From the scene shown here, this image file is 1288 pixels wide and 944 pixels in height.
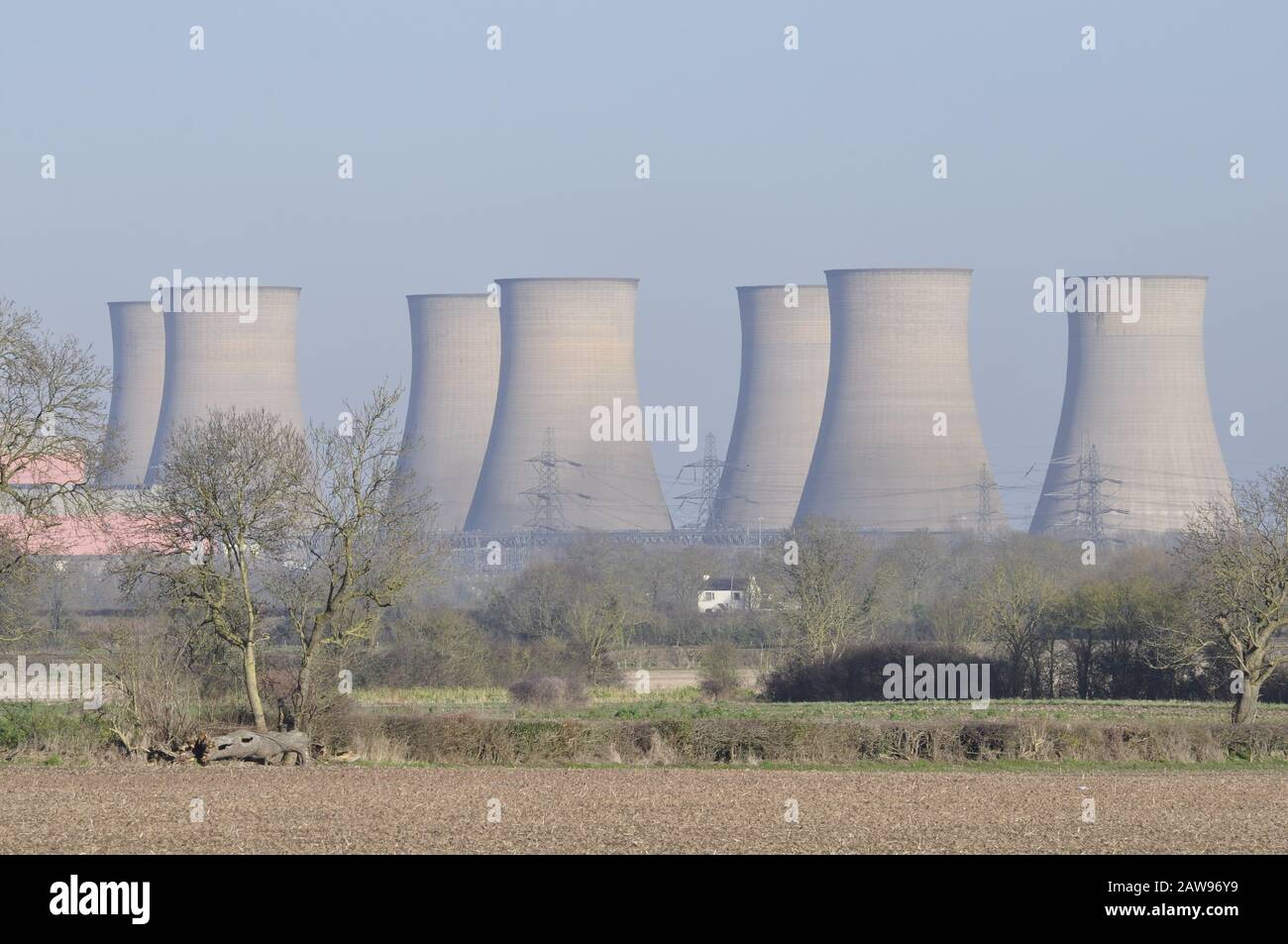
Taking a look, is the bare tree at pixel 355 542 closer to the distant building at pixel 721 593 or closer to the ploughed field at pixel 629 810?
the ploughed field at pixel 629 810

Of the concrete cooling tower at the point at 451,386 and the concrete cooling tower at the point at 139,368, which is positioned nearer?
the concrete cooling tower at the point at 451,386

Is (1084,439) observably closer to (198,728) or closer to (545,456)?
(545,456)

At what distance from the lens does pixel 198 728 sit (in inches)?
563

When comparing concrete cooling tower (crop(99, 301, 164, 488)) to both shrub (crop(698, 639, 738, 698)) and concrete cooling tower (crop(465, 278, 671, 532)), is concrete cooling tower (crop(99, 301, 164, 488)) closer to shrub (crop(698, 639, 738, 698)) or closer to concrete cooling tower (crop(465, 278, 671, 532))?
concrete cooling tower (crop(465, 278, 671, 532))

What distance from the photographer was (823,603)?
23109 millimetres

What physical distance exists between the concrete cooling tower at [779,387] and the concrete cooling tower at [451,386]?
6.05m

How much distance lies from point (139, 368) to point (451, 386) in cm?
802

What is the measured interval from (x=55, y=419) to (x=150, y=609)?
7.63 ft

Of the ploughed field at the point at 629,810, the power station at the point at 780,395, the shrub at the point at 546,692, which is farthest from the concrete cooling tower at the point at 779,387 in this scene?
the ploughed field at the point at 629,810

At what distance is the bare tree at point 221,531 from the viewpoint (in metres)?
14.9

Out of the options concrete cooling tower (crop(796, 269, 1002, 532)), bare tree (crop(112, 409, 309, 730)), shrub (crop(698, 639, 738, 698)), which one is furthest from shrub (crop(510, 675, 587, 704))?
concrete cooling tower (crop(796, 269, 1002, 532))

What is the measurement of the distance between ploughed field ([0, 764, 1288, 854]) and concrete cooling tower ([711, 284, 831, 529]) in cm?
2895

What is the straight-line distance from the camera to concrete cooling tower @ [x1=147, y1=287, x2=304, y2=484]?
39906 millimetres
